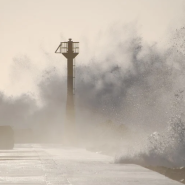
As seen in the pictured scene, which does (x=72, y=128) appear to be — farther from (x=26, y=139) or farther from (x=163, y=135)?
(x=163, y=135)

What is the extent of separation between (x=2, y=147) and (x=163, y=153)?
35412 millimetres

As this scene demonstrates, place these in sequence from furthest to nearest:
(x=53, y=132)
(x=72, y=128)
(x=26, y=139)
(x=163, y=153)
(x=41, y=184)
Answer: (x=53, y=132) < (x=26, y=139) < (x=72, y=128) < (x=163, y=153) < (x=41, y=184)

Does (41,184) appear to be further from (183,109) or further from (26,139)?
(26,139)

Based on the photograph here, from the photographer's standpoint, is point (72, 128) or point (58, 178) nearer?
point (58, 178)

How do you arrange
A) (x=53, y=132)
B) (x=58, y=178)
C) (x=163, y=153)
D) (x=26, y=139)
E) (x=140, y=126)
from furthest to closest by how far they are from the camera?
(x=53, y=132), (x=26, y=139), (x=140, y=126), (x=163, y=153), (x=58, y=178)

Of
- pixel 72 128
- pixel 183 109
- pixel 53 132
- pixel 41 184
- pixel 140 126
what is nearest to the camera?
pixel 41 184

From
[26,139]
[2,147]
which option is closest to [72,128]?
[2,147]

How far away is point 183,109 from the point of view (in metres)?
42.8

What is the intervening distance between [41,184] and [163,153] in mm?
14308

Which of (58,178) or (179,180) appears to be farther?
(58,178)

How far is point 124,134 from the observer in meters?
83.7

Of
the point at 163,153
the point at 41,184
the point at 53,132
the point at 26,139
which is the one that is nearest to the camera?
the point at 41,184

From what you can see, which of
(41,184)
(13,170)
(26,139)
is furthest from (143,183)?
(26,139)

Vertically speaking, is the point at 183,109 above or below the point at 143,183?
above
